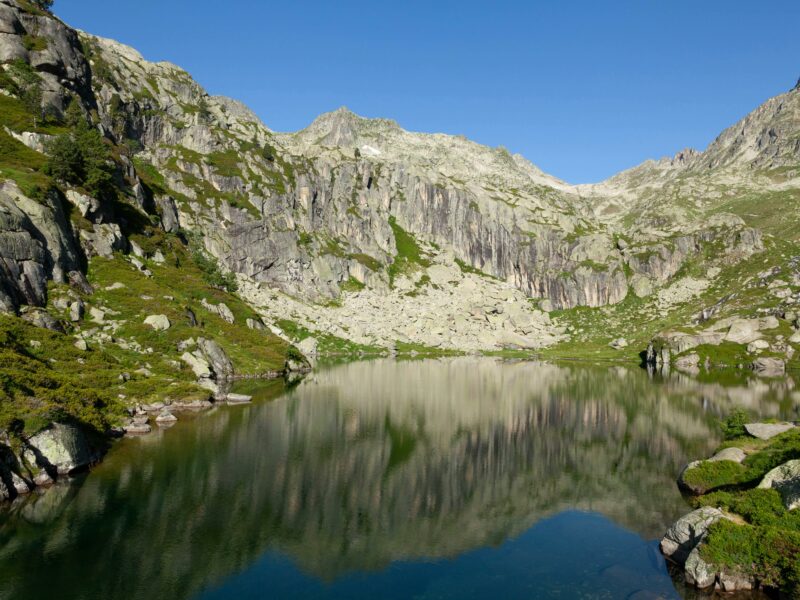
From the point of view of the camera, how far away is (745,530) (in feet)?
87.6

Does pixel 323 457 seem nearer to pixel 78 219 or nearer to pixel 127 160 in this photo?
pixel 78 219

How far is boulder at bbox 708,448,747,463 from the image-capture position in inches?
1745

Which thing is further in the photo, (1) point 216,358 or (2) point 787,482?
(1) point 216,358

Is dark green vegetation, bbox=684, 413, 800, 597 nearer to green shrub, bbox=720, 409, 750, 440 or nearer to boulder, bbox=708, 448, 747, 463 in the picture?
boulder, bbox=708, 448, 747, 463

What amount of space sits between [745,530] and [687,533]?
3.71m

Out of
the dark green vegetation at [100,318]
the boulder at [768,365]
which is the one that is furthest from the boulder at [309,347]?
the boulder at [768,365]

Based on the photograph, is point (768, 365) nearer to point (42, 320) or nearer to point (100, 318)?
point (100, 318)

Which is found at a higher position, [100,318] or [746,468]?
[100,318]

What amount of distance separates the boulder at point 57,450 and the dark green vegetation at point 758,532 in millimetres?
45272

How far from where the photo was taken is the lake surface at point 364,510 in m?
27.7

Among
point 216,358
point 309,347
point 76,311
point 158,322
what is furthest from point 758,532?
point 309,347

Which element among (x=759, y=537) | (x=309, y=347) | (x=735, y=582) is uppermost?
(x=309, y=347)

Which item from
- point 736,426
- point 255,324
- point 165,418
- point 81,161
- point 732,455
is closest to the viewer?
point 732,455

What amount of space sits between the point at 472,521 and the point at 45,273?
75491mm
